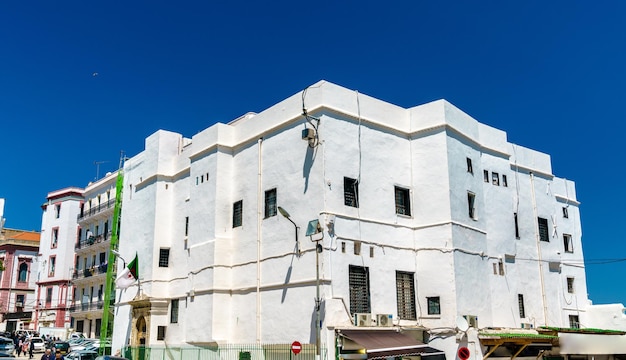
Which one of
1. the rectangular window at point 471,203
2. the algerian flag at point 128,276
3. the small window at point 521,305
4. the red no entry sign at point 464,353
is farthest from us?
the algerian flag at point 128,276

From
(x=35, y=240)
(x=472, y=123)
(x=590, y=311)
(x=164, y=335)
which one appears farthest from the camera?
(x=35, y=240)

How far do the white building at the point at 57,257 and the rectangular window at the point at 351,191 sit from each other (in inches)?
1481

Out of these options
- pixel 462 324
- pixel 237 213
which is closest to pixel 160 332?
pixel 237 213

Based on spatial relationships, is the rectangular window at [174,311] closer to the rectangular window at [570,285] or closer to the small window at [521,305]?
the small window at [521,305]

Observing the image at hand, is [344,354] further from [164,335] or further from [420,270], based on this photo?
[164,335]

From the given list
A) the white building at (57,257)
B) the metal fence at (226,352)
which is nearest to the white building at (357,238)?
the metal fence at (226,352)

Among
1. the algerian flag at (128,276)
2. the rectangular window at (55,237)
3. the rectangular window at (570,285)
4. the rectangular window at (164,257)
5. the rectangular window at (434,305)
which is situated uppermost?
the rectangular window at (55,237)

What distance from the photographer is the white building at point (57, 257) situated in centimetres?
5356

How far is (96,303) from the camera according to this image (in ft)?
153

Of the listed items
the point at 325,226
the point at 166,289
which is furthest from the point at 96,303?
the point at 325,226

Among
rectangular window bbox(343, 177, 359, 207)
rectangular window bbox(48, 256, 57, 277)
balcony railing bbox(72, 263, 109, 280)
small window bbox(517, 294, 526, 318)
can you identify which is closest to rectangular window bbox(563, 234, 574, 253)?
small window bbox(517, 294, 526, 318)

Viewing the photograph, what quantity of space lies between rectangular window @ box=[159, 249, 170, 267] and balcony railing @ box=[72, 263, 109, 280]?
54.6ft

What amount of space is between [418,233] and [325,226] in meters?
4.73

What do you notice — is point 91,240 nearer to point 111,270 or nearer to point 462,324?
point 111,270
